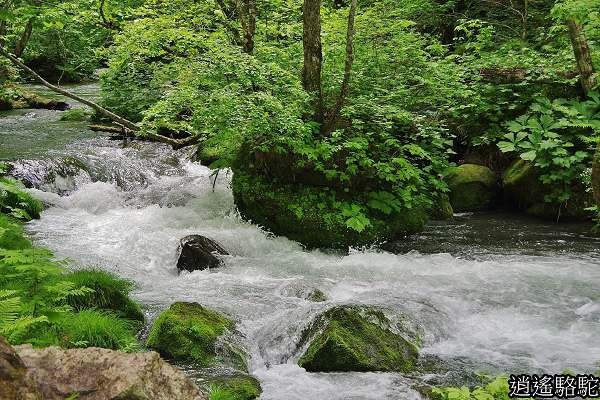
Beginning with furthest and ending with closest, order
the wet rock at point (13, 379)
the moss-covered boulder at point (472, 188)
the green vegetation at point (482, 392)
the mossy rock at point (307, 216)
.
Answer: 1. the moss-covered boulder at point (472, 188)
2. the mossy rock at point (307, 216)
3. the green vegetation at point (482, 392)
4. the wet rock at point (13, 379)

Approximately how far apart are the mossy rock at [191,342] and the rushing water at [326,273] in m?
0.30

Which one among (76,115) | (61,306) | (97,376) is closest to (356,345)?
(61,306)

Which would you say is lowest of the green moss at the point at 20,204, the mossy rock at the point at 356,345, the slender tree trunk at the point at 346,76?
the mossy rock at the point at 356,345

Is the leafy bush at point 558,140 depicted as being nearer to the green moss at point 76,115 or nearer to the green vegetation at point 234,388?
the green vegetation at point 234,388

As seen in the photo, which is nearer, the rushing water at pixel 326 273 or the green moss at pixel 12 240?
the rushing water at pixel 326 273

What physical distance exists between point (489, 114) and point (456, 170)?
5.32 feet

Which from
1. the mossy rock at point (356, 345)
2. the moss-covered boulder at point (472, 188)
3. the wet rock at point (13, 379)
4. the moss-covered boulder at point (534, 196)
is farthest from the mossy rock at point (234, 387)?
the moss-covered boulder at point (534, 196)

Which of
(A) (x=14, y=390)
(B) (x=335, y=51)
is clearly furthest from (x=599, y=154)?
(B) (x=335, y=51)

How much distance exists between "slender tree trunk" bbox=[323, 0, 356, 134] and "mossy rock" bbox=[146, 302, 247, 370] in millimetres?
5069

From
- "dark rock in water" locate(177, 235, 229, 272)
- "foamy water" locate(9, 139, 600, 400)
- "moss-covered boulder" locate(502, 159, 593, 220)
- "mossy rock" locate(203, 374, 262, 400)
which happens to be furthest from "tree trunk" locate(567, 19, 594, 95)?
"mossy rock" locate(203, 374, 262, 400)

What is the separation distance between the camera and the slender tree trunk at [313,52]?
A: 958 cm

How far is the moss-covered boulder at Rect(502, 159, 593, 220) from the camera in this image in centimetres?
1057

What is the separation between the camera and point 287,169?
9859 mm

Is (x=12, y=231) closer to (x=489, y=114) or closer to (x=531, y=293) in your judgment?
(x=531, y=293)
